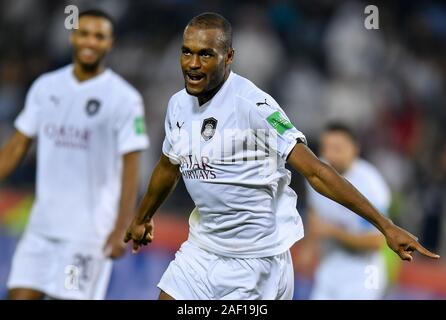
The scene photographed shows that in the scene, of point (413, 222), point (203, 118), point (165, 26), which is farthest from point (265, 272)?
point (165, 26)

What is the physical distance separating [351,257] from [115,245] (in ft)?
6.39

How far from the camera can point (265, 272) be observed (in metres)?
5.41

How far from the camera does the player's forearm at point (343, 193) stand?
4984 mm

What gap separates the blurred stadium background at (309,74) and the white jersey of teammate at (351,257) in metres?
2.35

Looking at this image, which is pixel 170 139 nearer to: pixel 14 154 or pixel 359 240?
pixel 14 154

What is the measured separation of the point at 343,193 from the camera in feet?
16.5

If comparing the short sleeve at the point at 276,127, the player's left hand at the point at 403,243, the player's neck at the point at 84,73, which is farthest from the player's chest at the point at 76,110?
the player's left hand at the point at 403,243

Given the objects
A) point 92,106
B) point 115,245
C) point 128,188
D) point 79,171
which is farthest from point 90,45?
point 115,245

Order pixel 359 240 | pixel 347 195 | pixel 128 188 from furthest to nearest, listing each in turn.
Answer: pixel 359 240, pixel 128 188, pixel 347 195

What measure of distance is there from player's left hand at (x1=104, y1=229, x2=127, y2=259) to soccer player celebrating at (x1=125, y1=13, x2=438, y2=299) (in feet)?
4.66

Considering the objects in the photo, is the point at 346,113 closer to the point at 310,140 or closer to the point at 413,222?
the point at 310,140

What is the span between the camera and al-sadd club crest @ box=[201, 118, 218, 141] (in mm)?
5281

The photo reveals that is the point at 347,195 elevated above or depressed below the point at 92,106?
below

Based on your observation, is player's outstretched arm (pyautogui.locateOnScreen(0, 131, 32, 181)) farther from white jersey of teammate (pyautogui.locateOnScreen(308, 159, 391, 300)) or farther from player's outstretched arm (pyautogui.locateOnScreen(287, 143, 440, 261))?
player's outstretched arm (pyautogui.locateOnScreen(287, 143, 440, 261))
